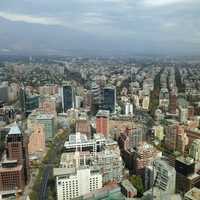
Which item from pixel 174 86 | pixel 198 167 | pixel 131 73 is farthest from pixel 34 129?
pixel 131 73

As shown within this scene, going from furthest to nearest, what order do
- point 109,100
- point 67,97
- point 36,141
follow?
point 67,97
point 109,100
point 36,141

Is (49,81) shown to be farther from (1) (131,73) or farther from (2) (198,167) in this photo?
(2) (198,167)

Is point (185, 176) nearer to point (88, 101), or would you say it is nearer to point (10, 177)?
point (10, 177)

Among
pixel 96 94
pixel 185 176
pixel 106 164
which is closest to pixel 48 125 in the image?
pixel 106 164

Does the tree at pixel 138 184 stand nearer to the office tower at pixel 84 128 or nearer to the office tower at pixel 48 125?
the office tower at pixel 84 128

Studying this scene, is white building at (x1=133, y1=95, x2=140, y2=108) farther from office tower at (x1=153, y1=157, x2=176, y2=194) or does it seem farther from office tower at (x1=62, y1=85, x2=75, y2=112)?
office tower at (x1=153, y1=157, x2=176, y2=194)

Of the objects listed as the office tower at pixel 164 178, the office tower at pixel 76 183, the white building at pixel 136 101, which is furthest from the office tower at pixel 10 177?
the white building at pixel 136 101

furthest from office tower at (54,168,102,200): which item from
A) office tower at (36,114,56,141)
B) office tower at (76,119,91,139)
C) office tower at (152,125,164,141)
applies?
office tower at (152,125,164,141)
